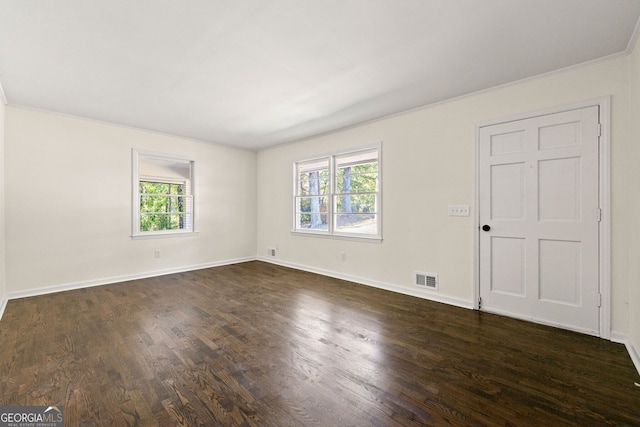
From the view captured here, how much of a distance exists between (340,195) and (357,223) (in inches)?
23.6

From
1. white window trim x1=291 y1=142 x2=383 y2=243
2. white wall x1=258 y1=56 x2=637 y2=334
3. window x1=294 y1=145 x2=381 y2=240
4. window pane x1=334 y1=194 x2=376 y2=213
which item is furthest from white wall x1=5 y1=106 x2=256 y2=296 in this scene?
white wall x1=258 y1=56 x2=637 y2=334

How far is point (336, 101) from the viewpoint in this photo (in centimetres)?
354

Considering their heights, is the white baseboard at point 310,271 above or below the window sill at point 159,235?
below

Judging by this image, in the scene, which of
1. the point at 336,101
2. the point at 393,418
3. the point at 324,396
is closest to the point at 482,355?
the point at 393,418

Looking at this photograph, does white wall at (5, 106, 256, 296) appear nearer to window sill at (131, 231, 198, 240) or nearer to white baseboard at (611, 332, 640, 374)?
window sill at (131, 231, 198, 240)

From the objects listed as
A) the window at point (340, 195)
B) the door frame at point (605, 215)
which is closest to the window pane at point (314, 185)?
the window at point (340, 195)

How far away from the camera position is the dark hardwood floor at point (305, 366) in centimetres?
162

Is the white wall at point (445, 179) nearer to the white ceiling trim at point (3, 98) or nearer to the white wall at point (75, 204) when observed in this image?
the white wall at point (75, 204)

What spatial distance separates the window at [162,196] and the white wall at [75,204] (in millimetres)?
136

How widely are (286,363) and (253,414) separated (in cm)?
56

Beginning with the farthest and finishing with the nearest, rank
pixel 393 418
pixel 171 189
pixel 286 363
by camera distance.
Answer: pixel 171 189
pixel 286 363
pixel 393 418

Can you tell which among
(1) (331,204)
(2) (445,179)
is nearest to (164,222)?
(1) (331,204)

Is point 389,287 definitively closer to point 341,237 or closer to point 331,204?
point 341,237

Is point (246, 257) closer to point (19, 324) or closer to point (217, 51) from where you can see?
point (19, 324)
